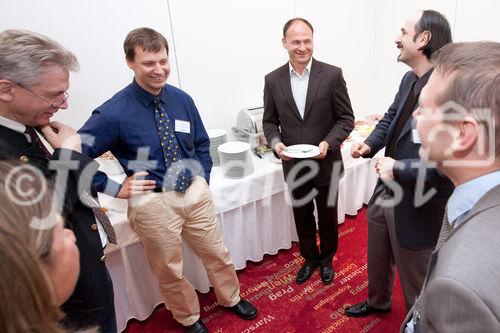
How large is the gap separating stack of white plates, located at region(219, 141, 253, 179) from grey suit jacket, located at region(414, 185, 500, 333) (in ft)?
5.55

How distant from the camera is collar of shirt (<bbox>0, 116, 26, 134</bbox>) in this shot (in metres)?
1.07

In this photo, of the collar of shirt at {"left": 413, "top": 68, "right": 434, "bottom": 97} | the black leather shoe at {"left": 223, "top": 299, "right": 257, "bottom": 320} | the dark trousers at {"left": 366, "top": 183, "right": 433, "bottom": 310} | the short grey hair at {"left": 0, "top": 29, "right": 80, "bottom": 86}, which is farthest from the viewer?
the black leather shoe at {"left": 223, "top": 299, "right": 257, "bottom": 320}

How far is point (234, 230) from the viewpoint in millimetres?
2428

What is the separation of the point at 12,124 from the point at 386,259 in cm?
180

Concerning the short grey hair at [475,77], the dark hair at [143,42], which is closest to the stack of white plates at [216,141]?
the dark hair at [143,42]

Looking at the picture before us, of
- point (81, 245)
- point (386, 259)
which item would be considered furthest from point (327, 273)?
point (81, 245)

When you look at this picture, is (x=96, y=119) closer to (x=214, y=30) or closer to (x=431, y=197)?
(x=214, y=30)

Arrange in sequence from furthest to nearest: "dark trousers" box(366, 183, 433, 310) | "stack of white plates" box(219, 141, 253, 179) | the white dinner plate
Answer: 1. "stack of white plates" box(219, 141, 253, 179)
2. the white dinner plate
3. "dark trousers" box(366, 183, 433, 310)

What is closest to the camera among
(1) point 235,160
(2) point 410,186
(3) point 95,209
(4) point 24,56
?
(4) point 24,56

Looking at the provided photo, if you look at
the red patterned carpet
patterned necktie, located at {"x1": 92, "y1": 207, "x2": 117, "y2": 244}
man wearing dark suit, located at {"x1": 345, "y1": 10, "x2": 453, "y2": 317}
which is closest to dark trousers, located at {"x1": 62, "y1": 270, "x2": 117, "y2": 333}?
patterned necktie, located at {"x1": 92, "y1": 207, "x2": 117, "y2": 244}

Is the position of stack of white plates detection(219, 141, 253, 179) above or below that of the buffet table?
above

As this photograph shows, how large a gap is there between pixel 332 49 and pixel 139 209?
2.50m

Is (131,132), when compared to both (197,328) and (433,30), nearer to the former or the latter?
(197,328)

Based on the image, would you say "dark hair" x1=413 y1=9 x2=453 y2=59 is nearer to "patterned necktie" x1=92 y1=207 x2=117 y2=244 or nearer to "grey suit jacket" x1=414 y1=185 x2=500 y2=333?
"grey suit jacket" x1=414 y1=185 x2=500 y2=333
